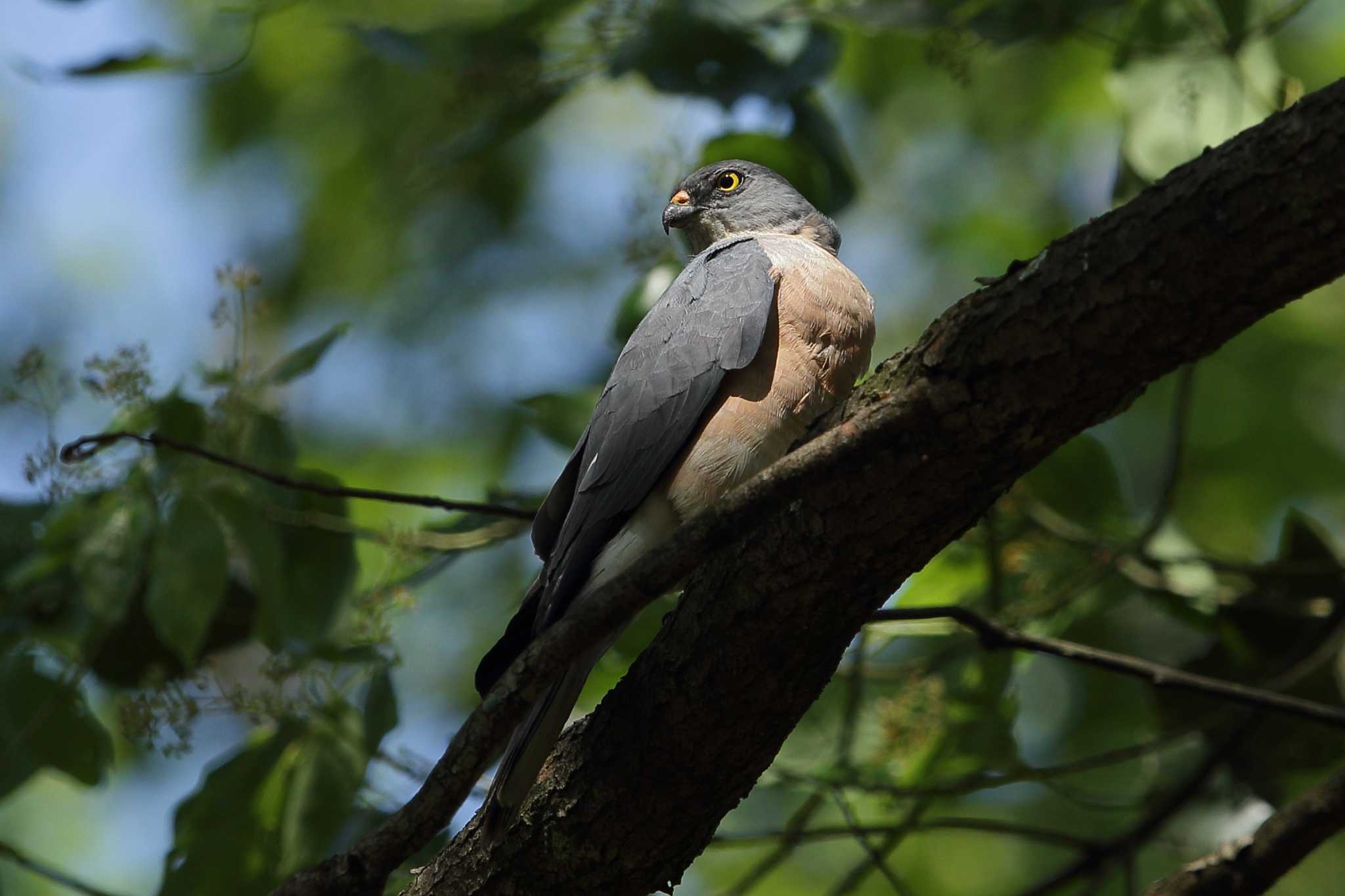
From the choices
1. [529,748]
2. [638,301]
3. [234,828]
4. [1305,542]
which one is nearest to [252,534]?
[234,828]

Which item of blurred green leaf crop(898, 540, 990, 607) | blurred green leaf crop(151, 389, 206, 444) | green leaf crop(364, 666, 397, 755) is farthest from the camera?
blurred green leaf crop(898, 540, 990, 607)

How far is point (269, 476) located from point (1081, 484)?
10.8 feet

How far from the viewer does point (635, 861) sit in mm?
3469

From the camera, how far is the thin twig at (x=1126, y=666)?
13.9 ft

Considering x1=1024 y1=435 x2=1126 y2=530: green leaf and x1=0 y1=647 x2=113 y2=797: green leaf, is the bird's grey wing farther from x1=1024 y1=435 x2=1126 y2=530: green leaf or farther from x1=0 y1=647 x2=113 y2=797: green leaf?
x1=0 y1=647 x2=113 y2=797: green leaf

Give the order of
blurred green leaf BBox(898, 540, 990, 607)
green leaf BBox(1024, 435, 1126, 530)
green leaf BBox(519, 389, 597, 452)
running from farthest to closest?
blurred green leaf BBox(898, 540, 990, 607) < green leaf BBox(1024, 435, 1126, 530) < green leaf BBox(519, 389, 597, 452)

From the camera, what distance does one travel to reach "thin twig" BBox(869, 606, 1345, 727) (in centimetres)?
423

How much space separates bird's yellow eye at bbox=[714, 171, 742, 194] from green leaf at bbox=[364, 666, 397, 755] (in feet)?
8.98

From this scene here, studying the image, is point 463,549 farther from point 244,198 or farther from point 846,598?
point 244,198

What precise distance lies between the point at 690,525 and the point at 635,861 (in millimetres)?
1202

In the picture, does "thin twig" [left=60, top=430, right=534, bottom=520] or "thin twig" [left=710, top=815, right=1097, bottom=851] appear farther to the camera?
"thin twig" [left=710, top=815, right=1097, bottom=851]

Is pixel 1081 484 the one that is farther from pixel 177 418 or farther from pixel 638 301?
pixel 177 418

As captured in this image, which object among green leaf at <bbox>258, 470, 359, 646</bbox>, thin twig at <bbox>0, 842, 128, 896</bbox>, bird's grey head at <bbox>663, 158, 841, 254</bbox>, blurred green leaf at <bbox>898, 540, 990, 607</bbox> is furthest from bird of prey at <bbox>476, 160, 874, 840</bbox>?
thin twig at <bbox>0, 842, 128, 896</bbox>

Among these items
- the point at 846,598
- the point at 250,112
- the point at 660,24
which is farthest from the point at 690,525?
the point at 250,112
